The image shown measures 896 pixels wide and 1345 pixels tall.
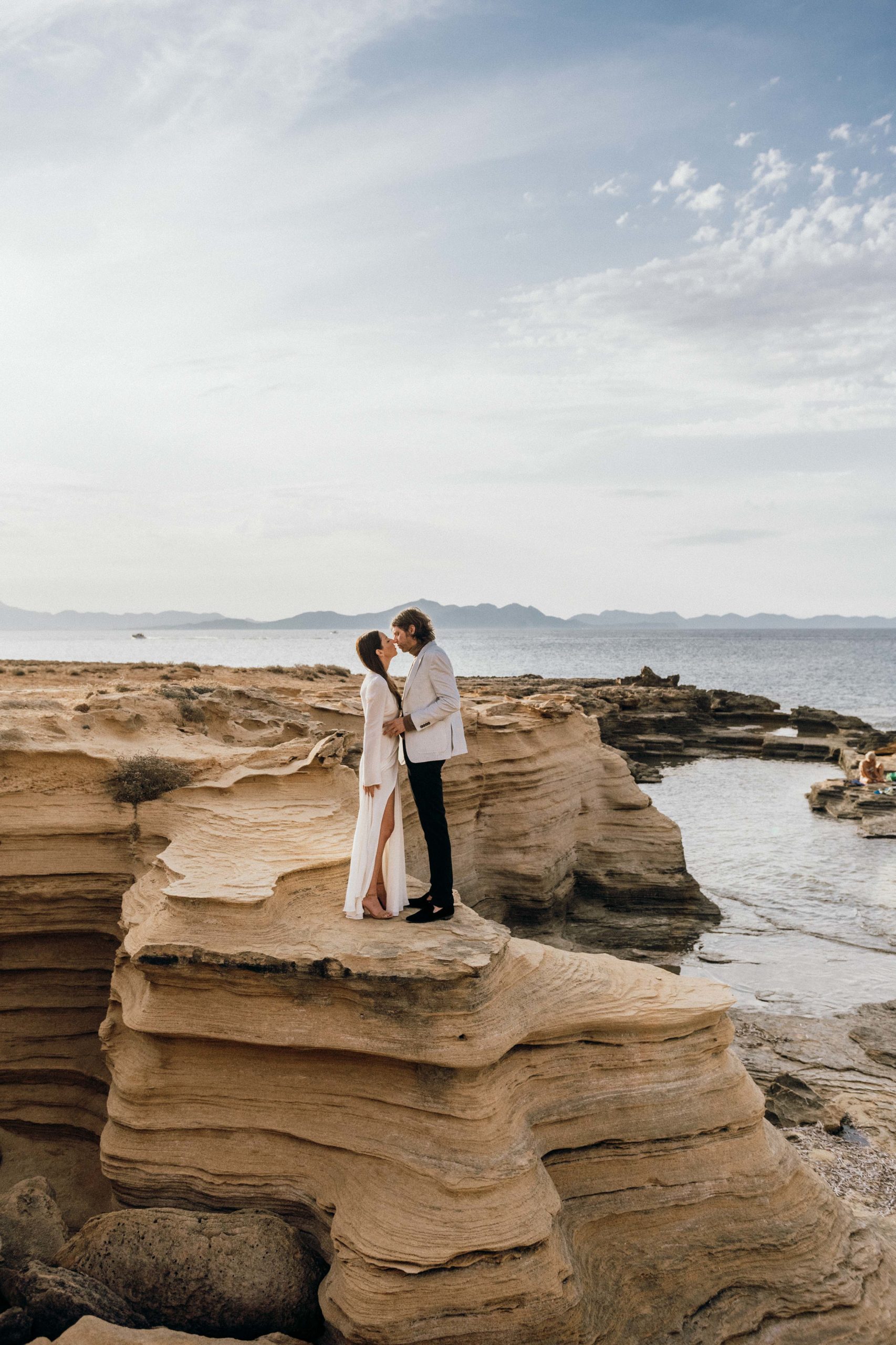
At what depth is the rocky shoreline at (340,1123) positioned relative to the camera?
5340 millimetres

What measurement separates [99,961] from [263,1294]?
4144mm

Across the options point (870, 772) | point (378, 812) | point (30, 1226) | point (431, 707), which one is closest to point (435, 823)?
point (378, 812)

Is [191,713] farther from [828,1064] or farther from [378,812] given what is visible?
[828,1064]

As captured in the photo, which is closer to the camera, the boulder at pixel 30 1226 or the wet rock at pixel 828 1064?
the boulder at pixel 30 1226

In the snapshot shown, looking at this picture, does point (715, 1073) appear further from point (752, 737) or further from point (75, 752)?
point (752, 737)

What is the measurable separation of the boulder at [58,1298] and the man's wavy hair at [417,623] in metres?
4.41

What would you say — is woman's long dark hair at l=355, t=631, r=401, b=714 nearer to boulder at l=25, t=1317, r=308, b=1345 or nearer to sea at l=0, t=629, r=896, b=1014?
sea at l=0, t=629, r=896, b=1014

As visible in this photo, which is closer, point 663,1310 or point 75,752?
point 663,1310

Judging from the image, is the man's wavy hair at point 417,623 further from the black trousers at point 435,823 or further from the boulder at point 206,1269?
the boulder at point 206,1269

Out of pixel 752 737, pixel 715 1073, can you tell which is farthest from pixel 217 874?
pixel 752 737

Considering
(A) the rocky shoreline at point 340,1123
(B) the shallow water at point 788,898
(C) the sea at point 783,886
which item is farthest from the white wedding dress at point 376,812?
(B) the shallow water at point 788,898

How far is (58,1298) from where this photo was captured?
5.00m

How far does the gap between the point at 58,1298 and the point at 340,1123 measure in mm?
1768

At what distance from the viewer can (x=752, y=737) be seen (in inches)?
1688
